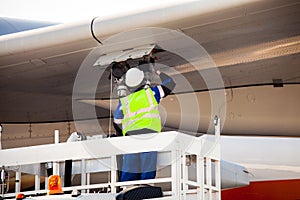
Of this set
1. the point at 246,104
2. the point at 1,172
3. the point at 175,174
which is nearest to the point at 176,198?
the point at 175,174

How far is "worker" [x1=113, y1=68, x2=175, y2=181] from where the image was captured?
240 inches

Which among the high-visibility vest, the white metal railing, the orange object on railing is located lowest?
the orange object on railing

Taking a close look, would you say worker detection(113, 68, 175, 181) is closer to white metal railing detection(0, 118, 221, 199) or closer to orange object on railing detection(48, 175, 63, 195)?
white metal railing detection(0, 118, 221, 199)

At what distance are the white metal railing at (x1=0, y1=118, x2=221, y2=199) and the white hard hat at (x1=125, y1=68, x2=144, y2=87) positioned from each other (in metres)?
1.01

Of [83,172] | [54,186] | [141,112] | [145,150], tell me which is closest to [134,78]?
[141,112]

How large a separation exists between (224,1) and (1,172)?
3.26 m

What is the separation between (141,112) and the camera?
6.64 meters

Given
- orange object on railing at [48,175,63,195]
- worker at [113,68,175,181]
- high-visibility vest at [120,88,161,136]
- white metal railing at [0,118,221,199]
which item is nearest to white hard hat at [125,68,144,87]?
worker at [113,68,175,181]

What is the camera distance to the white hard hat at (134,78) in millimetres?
6984

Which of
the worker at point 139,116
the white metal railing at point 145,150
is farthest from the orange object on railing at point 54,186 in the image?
the worker at point 139,116

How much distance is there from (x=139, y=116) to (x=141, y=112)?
5 centimetres

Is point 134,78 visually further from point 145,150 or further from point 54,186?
point 54,186

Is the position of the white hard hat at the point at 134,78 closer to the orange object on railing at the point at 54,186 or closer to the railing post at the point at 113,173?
the railing post at the point at 113,173

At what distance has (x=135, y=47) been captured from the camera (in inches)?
314
